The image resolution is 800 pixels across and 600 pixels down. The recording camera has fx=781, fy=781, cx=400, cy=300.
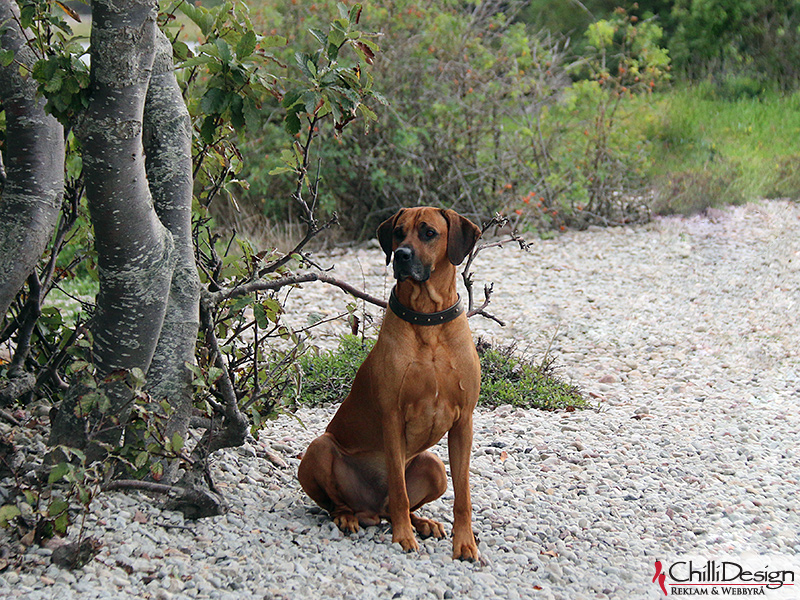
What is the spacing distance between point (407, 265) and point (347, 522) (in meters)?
1.12

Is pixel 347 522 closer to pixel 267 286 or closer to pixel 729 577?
pixel 267 286

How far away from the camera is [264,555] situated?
116 inches

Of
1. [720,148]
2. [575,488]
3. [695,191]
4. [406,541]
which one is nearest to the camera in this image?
[406,541]

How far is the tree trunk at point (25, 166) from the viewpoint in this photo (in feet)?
9.75

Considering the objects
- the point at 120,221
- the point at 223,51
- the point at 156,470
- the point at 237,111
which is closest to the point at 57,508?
the point at 156,470

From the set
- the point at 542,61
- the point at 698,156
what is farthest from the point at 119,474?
the point at 698,156

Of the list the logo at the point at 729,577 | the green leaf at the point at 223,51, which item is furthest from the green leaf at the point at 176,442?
the logo at the point at 729,577

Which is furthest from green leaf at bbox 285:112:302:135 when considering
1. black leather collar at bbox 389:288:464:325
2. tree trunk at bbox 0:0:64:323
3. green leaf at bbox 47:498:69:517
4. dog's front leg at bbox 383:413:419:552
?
green leaf at bbox 47:498:69:517

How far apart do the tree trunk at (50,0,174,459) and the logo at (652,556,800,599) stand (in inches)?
87.3

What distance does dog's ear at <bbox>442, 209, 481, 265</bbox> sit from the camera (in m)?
3.05

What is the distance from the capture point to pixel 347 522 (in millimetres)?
3232

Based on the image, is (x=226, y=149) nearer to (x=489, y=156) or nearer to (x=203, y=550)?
(x=203, y=550)

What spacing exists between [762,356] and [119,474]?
5.31m

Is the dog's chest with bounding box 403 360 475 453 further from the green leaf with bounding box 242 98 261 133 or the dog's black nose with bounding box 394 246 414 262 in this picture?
the green leaf with bounding box 242 98 261 133
